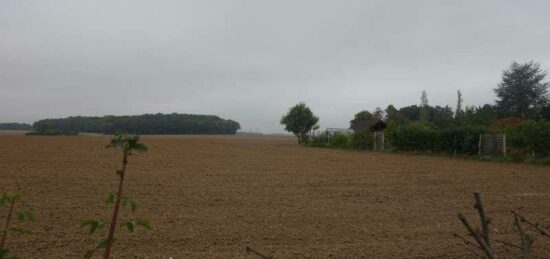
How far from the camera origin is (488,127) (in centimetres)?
2969

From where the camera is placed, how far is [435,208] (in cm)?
922

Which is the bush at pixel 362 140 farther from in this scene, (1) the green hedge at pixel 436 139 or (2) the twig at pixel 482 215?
(2) the twig at pixel 482 215

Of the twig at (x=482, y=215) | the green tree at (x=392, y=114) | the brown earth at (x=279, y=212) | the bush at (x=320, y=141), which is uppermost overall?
the green tree at (x=392, y=114)

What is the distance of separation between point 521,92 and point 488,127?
27802 mm

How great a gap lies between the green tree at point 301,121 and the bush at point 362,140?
18.8 m

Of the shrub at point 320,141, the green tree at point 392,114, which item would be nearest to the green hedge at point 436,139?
the shrub at point 320,141

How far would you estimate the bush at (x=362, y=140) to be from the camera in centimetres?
4012

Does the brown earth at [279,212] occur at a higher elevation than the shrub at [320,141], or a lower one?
lower

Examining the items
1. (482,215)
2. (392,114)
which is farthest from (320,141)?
(482,215)

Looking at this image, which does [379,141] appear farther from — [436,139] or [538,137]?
[538,137]

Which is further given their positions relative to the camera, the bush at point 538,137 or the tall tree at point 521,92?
the tall tree at point 521,92

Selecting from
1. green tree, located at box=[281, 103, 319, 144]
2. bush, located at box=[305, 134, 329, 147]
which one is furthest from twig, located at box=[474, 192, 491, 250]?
green tree, located at box=[281, 103, 319, 144]

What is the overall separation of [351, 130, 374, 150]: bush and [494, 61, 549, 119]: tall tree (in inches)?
824

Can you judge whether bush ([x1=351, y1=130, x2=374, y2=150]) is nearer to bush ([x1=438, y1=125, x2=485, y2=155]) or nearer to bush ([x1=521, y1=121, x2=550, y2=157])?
bush ([x1=438, y1=125, x2=485, y2=155])
